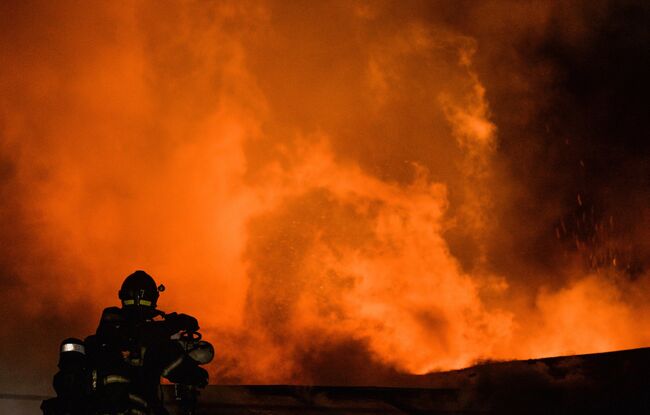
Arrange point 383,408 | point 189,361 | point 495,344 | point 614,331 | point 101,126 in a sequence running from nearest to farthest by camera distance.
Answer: point 189,361, point 383,408, point 614,331, point 495,344, point 101,126

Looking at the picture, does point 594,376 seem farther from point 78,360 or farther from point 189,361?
point 78,360

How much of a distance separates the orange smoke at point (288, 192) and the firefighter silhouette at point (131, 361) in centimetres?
1156

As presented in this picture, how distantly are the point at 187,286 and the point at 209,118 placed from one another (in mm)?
4538

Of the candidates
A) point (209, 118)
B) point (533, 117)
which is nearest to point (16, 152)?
point (209, 118)

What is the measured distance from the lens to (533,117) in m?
19.7

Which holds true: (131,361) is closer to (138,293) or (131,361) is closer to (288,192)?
(138,293)

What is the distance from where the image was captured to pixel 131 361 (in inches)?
187

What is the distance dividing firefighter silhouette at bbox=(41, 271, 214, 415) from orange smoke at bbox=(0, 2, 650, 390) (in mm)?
11565

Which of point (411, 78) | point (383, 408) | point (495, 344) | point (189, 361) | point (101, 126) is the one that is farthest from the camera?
point (411, 78)

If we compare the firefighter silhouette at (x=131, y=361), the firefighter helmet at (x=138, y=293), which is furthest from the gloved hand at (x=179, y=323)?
the firefighter helmet at (x=138, y=293)

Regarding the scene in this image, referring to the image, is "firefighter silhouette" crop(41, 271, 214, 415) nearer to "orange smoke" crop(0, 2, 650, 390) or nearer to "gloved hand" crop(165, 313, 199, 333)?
"gloved hand" crop(165, 313, 199, 333)

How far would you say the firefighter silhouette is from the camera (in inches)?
169

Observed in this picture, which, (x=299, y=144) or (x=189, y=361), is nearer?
(x=189, y=361)

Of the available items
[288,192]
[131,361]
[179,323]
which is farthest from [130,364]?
[288,192]
